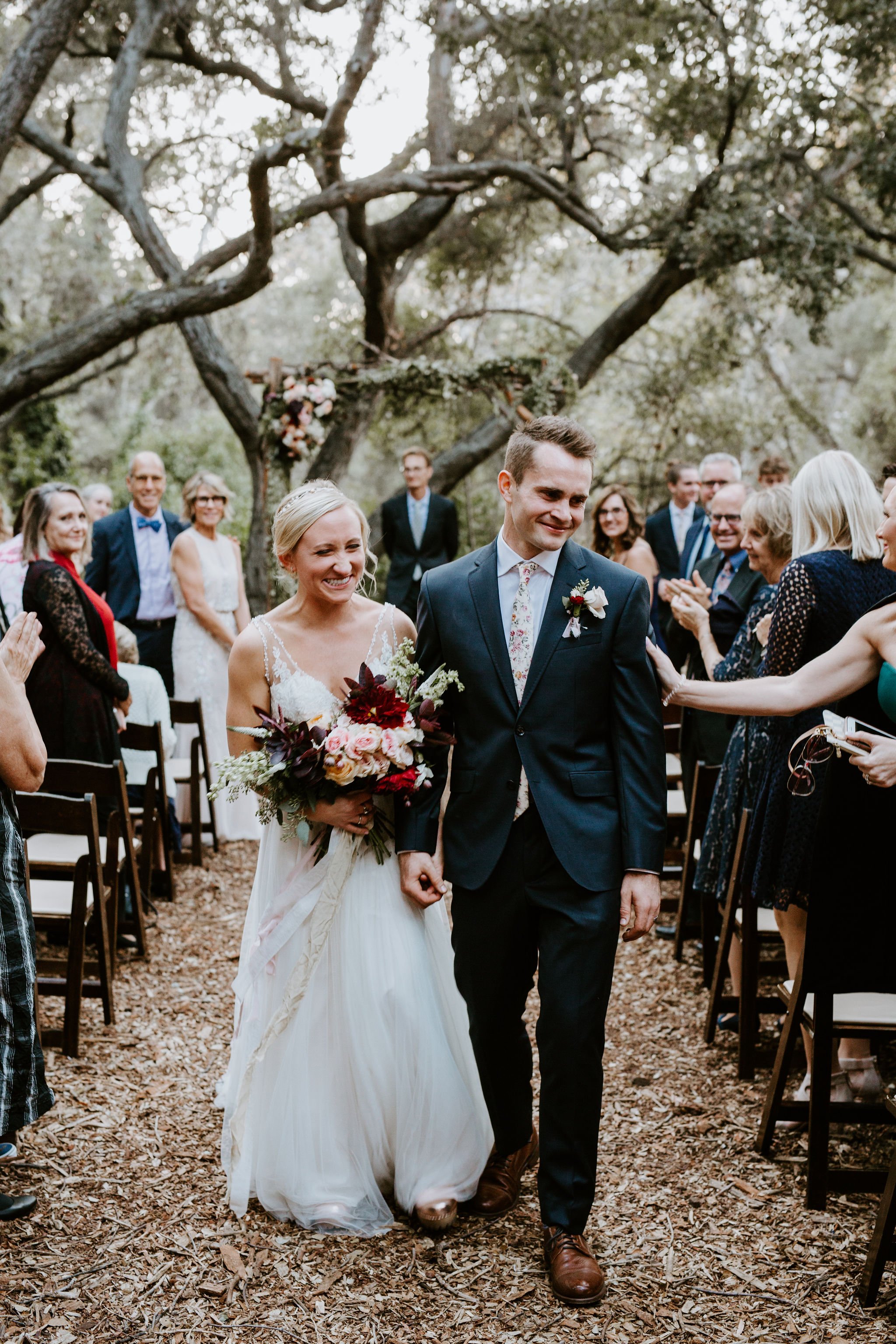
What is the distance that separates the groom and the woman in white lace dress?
439 cm

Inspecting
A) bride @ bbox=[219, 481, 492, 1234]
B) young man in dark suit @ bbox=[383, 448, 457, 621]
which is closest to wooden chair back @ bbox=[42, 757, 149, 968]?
bride @ bbox=[219, 481, 492, 1234]

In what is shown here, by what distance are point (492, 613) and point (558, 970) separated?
0.98 metres

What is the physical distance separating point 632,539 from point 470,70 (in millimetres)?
7493

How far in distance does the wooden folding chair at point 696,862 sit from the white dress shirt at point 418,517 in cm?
535

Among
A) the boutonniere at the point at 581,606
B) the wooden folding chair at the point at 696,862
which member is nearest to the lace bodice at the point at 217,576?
the wooden folding chair at the point at 696,862

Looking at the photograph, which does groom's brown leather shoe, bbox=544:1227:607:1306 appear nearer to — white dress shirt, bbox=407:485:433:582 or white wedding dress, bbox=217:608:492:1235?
white wedding dress, bbox=217:608:492:1235

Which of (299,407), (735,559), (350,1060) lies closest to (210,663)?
(735,559)

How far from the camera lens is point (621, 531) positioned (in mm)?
7156

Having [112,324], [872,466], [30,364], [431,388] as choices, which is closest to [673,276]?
[431,388]

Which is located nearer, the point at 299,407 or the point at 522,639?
the point at 522,639

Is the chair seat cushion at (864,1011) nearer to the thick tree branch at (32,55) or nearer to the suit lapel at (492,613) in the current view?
the suit lapel at (492,613)

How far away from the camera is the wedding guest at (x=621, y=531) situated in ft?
23.3

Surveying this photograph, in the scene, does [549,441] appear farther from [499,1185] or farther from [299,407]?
[299,407]

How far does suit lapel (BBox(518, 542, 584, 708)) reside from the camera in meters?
2.98
